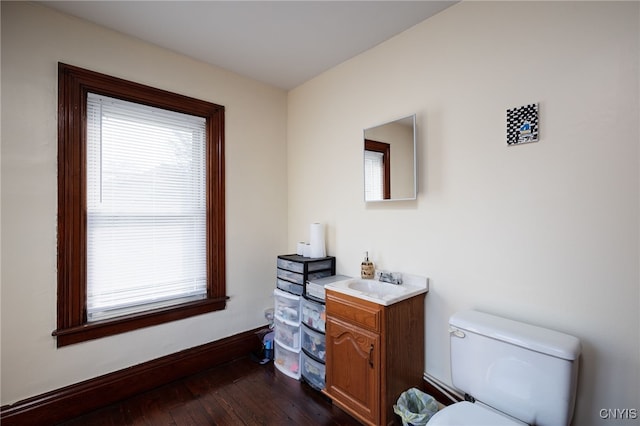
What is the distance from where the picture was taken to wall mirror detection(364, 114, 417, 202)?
1.96 meters

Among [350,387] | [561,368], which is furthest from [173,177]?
[561,368]

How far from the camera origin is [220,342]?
2.53 m

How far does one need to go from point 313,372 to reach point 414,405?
29.7 inches

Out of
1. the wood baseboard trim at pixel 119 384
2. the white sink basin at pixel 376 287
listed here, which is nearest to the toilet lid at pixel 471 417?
the white sink basin at pixel 376 287

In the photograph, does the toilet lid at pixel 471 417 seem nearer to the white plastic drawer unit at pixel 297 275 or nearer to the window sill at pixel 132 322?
the white plastic drawer unit at pixel 297 275

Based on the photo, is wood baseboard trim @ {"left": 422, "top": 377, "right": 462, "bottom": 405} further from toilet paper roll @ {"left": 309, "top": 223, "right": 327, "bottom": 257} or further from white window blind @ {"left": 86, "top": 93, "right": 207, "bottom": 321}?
white window blind @ {"left": 86, "top": 93, "right": 207, "bottom": 321}

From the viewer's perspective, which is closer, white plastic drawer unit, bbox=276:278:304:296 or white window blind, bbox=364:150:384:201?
white window blind, bbox=364:150:384:201

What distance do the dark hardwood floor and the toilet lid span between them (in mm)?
763

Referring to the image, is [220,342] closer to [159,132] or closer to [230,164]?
[230,164]

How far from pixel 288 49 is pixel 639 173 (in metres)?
2.21

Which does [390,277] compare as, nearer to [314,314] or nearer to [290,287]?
[314,314]

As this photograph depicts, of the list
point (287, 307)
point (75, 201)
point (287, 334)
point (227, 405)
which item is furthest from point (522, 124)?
point (75, 201)
